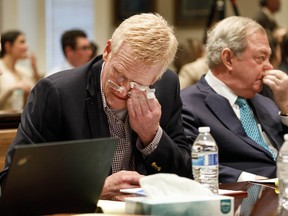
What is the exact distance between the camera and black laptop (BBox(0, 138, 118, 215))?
173 cm

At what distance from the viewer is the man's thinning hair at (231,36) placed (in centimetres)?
333

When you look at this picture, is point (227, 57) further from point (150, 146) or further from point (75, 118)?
point (75, 118)

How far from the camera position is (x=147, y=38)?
2318 millimetres

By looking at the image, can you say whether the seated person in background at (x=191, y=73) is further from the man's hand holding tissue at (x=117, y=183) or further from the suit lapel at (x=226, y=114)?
the man's hand holding tissue at (x=117, y=183)

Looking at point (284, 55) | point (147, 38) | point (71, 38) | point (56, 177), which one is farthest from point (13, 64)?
point (56, 177)

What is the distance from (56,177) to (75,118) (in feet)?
2.09

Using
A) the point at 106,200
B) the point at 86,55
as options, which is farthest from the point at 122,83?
the point at 86,55

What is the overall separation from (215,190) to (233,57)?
124 cm

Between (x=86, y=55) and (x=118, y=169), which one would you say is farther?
(x=86, y=55)

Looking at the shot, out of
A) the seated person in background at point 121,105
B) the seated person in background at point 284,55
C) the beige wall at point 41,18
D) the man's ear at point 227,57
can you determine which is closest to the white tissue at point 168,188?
the seated person in background at point 121,105

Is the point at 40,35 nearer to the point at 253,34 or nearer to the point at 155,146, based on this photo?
the point at 253,34

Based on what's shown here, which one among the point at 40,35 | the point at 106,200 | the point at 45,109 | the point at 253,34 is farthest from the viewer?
the point at 40,35

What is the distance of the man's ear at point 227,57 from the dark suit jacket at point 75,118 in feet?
2.75

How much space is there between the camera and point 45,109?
2398 millimetres
